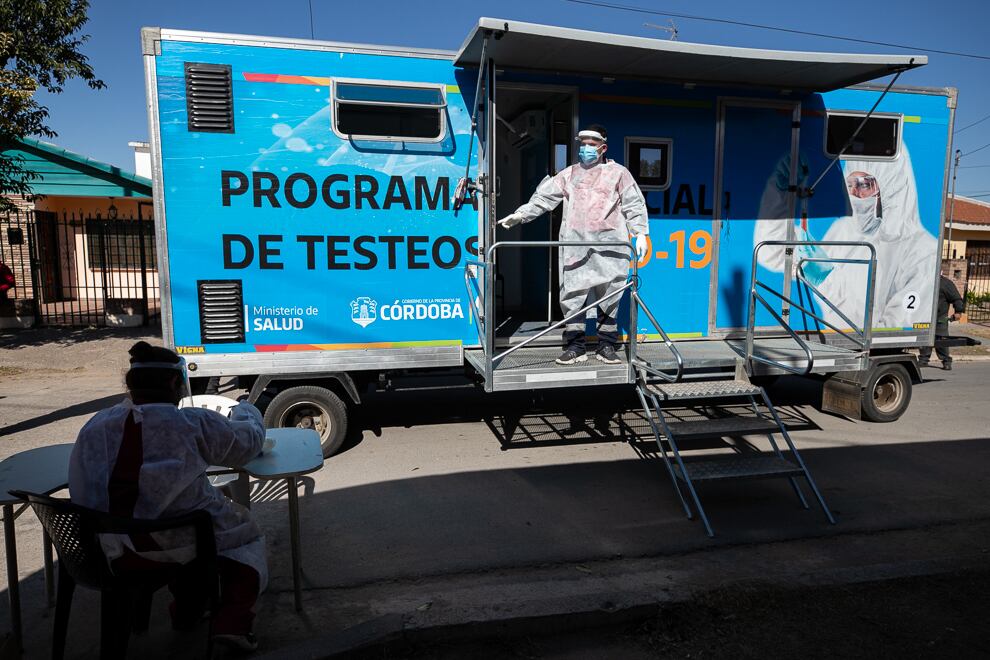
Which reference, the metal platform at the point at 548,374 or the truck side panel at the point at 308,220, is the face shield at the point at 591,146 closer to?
the truck side panel at the point at 308,220

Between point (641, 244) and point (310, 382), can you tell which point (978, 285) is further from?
point (310, 382)

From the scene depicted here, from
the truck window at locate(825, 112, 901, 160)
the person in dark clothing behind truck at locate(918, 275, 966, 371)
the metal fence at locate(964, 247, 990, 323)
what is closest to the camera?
the truck window at locate(825, 112, 901, 160)

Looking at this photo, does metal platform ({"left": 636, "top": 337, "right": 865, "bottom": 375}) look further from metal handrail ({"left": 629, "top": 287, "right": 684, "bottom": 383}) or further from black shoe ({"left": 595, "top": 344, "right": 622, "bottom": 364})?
black shoe ({"left": 595, "top": 344, "right": 622, "bottom": 364})

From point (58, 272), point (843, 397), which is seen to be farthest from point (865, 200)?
point (58, 272)

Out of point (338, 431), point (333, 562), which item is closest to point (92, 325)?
point (338, 431)

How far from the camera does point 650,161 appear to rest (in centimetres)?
630

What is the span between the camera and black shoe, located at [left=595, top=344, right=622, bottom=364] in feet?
18.3

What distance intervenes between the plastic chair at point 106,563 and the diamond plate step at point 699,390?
3.43 metres

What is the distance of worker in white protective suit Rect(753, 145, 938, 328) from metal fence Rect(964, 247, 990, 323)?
13161 mm

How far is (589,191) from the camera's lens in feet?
18.7

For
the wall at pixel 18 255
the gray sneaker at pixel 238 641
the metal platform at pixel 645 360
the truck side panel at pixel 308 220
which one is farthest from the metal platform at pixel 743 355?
the wall at pixel 18 255

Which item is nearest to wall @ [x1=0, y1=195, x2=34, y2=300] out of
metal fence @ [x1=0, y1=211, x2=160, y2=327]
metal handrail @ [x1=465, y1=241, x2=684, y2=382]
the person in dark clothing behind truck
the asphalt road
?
metal fence @ [x1=0, y1=211, x2=160, y2=327]

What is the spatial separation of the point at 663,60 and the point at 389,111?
7.59 ft

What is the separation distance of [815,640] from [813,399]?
5.48 m
